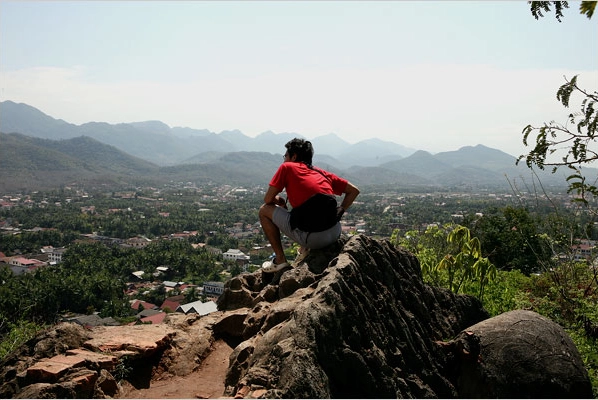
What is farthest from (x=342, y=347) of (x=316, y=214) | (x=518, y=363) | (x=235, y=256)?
(x=235, y=256)

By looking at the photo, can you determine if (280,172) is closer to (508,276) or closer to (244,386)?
(244,386)

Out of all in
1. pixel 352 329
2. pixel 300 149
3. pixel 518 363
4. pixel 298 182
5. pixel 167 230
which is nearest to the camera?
pixel 352 329

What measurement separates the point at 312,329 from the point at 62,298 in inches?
1208

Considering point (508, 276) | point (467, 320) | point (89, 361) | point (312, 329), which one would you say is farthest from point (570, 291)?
point (89, 361)

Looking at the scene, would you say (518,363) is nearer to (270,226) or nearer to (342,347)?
(342,347)

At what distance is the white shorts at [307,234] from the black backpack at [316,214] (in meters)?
0.05

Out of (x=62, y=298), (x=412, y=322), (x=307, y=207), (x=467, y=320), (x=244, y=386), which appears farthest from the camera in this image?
(x=62, y=298)

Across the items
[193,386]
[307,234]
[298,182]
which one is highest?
[298,182]

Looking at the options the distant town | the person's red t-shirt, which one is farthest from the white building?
the person's red t-shirt

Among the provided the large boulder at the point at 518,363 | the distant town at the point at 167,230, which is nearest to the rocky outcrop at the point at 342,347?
the large boulder at the point at 518,363

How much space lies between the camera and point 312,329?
297 centimetres

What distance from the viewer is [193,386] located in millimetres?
3967

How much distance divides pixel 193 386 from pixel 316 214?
1.88 meters

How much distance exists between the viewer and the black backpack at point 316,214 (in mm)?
4320
